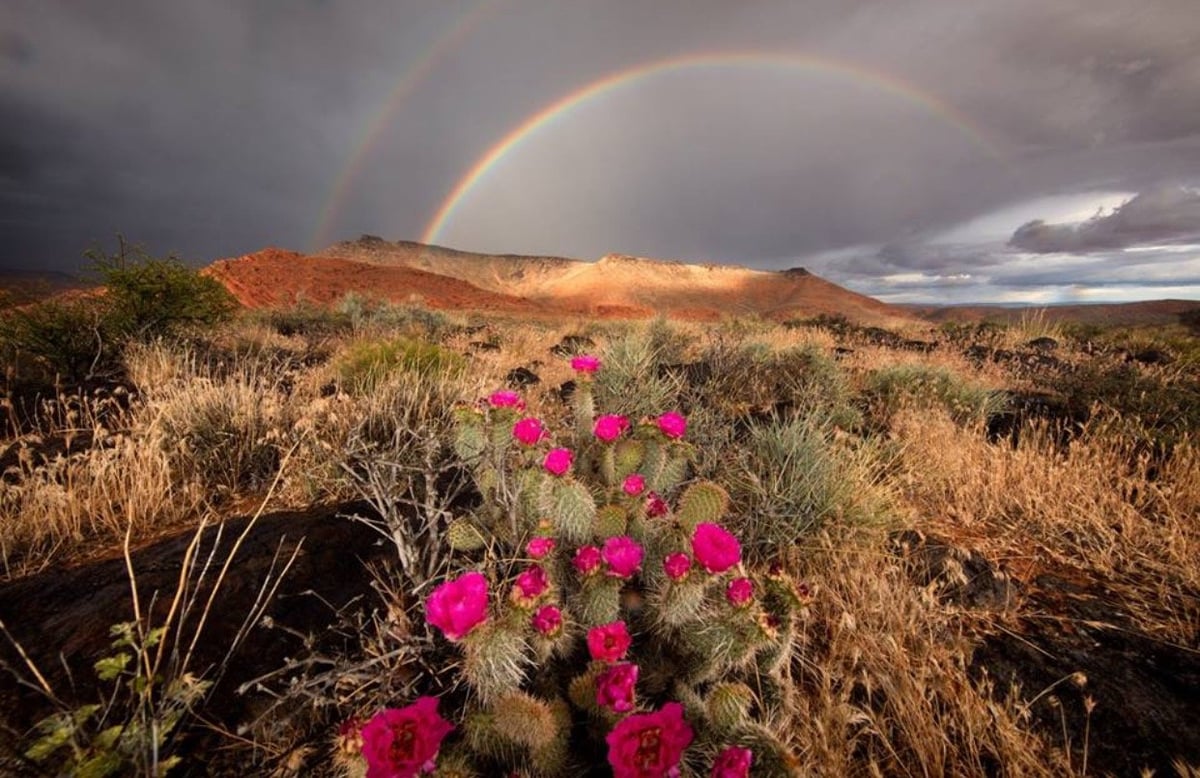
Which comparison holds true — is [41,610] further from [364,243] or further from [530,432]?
[364,243]

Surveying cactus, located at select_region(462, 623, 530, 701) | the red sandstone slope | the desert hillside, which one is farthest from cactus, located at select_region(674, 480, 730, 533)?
the desert hillside

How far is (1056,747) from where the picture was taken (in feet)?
6.34

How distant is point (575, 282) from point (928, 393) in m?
68.4

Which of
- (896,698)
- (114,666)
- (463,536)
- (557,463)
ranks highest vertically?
(557,463)

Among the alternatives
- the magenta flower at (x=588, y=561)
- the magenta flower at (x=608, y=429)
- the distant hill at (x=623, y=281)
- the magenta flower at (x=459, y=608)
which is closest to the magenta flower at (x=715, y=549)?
the magenta flower at (x=588, y=561)

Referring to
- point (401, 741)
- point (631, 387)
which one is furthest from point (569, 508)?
point (631, 387)

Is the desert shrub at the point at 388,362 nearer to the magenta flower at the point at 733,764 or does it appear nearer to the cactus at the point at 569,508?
the cactus at the point at 569,508

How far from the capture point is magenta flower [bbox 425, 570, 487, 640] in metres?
1.52

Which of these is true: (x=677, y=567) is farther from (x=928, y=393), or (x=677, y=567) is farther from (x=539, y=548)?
(x=928, y=393)

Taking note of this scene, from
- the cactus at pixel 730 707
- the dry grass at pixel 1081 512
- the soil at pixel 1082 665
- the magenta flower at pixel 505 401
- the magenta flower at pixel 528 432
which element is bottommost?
the soil at pixel 1082 665

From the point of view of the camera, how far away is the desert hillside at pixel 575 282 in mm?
47094

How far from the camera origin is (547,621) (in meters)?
1.63

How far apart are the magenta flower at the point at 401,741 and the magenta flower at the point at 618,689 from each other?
0.44 meters

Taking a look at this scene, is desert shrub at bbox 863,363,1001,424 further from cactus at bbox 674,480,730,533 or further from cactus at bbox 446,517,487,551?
cactus at bbox 446,517,487,551
